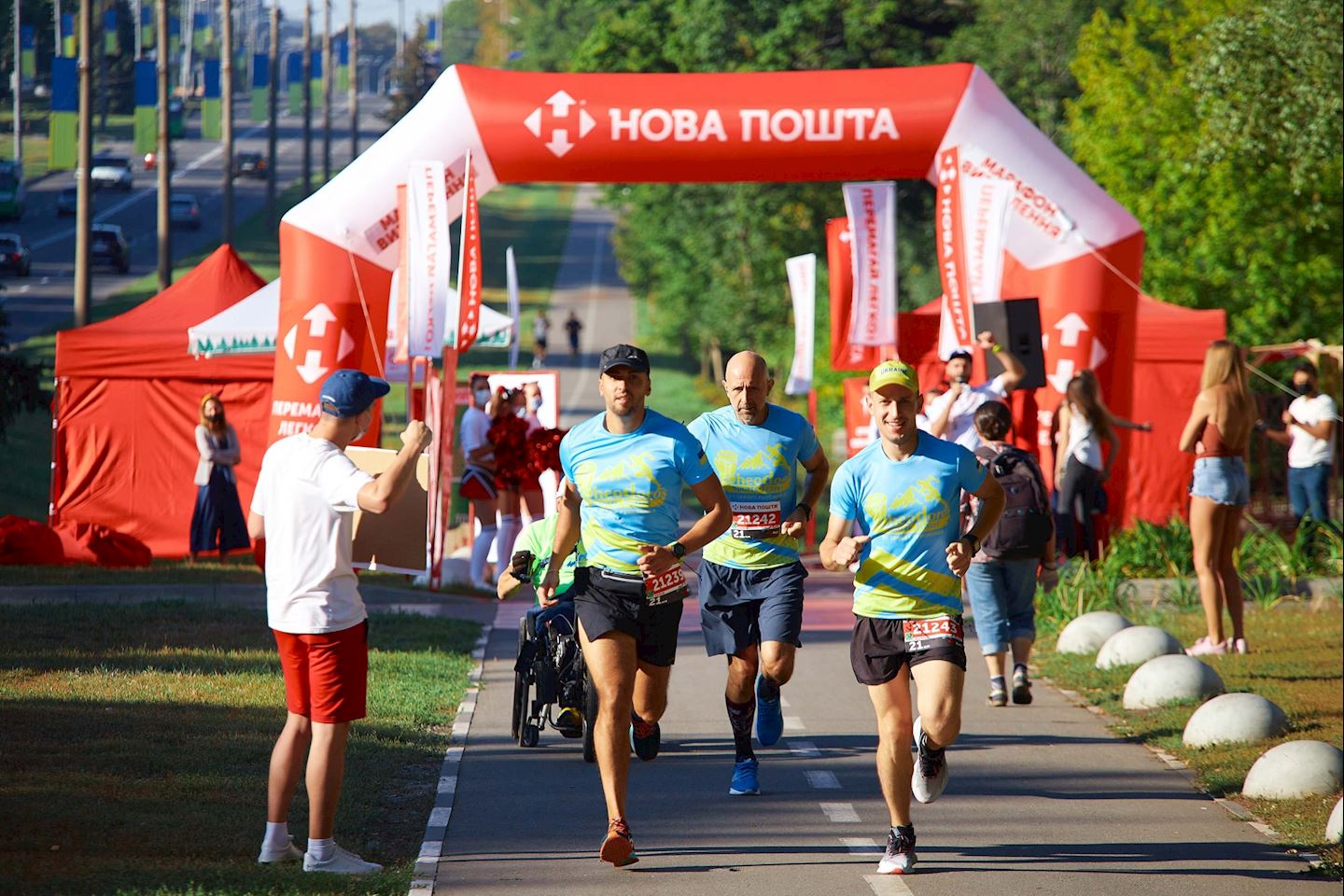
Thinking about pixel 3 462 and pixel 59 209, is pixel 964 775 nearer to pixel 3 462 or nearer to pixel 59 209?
pixel 3 462

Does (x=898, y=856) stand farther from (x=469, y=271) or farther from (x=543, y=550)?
(x=469, y=271)

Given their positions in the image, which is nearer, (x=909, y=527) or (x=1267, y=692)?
(x=909, y=527)

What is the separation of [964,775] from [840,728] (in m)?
1.46

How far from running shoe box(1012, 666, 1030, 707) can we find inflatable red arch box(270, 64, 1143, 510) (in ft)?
17.0

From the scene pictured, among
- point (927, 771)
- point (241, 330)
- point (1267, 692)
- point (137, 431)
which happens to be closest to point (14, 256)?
point (137, 431)

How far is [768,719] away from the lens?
27.8ft

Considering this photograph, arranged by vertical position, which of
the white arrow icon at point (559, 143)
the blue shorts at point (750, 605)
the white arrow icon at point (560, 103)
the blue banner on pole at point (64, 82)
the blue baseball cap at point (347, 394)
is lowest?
the blue shorts at point (750, 605)

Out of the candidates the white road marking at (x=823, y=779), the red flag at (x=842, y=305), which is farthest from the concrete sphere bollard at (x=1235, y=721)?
the red flag at (x=842, y=305)

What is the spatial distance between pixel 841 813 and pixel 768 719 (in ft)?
2.61

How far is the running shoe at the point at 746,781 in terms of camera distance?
26.5 feet

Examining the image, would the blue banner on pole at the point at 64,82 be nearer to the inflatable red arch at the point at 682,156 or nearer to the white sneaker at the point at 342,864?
the inflatable red arch at the point at 682,156

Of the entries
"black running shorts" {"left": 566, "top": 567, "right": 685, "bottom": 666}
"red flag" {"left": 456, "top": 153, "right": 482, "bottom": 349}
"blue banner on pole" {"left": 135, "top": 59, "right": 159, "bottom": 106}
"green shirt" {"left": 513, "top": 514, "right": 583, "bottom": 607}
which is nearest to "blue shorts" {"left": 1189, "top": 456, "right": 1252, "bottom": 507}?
"green shirt" {"left": 513, "top": 514, "right": 583, "bottom": 607}

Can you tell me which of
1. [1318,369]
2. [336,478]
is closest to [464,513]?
[1318,369]

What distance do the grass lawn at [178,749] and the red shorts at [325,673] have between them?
62cm
